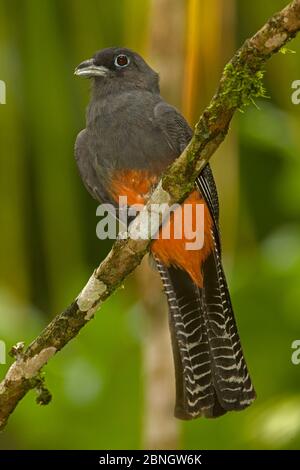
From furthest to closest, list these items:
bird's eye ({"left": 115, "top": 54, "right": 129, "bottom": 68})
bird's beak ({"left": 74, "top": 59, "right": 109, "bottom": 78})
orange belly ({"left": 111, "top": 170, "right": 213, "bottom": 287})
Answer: bird's eye ({"left": 115, "top": 54, "right": 129, "bottom": 68})
bird's beak ({"left": 74, "top": 59, "right": 109, "bottom": 78})
orange belly ({"left": 111, "top": 170, "right": 213, "bottom": 287})

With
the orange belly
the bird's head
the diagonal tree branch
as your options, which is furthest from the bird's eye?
the diagonal tree branch

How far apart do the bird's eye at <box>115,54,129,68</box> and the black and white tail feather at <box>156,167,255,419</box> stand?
680 millimetres

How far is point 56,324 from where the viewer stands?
371 cm

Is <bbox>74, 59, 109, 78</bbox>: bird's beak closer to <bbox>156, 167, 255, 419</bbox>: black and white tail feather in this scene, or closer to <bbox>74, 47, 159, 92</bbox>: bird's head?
<bbox>74, 47, 159, 92</bbox>: bird's head

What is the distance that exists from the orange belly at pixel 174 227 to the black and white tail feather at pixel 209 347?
7 centimetres

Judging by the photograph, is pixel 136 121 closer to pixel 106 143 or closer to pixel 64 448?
pixel 106 143

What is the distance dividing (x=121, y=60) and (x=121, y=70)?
1.8 inches

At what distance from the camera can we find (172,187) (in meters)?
3.58

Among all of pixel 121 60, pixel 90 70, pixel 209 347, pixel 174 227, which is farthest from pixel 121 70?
pixel 209 347

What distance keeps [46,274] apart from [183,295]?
1.72m

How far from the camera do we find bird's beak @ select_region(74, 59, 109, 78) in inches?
186

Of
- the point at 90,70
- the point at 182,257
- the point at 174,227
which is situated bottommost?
the point at 182,257

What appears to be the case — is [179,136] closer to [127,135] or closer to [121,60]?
[127,135]

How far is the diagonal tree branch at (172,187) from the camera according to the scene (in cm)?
323
